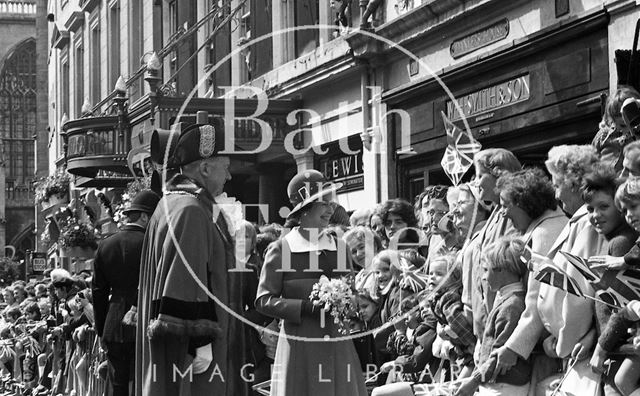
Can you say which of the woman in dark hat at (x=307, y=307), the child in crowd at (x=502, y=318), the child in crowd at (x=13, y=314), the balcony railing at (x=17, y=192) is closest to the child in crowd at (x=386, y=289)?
the woman in dark hat at (x=307, y=307)

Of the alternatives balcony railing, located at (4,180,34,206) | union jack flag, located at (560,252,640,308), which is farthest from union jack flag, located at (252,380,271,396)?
balcony railing, located at (4,180,34,206)

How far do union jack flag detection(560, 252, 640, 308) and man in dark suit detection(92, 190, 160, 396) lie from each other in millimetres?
5137

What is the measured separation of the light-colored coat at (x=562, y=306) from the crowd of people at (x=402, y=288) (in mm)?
10

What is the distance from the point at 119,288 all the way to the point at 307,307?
7.79 feet

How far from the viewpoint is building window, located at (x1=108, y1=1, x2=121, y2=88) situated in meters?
36.1

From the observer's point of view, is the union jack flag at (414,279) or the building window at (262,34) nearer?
the union jack flag at (414,279)

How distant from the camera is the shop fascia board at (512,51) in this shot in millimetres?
13031

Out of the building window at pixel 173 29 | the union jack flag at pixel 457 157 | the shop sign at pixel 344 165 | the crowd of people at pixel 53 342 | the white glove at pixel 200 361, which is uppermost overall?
the building window at pixel 173 29

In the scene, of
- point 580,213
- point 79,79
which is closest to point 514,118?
point 580,213

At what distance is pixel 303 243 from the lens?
913 centimetres

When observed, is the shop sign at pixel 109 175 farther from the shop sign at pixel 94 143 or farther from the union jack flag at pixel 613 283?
the union jack flag at pixel 613 283

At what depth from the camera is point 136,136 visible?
25.1 m

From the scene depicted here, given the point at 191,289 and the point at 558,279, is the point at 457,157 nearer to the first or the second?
the point at 191,289

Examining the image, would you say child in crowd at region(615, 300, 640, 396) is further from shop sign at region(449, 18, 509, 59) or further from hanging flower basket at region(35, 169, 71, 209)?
hanging flower basket at region(35, 169, 71, 209)
